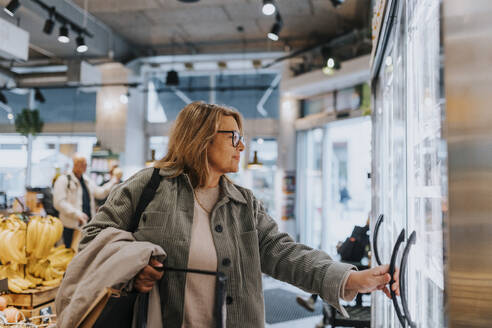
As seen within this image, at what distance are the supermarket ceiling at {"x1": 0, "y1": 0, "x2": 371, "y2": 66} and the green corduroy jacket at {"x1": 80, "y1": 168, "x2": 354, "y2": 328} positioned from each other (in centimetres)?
537

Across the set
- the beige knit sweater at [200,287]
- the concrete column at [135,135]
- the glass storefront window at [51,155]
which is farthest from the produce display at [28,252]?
the concrete column at [135,135]

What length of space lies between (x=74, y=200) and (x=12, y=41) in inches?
74.8

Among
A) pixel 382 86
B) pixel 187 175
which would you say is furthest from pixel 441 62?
pixel 382 86

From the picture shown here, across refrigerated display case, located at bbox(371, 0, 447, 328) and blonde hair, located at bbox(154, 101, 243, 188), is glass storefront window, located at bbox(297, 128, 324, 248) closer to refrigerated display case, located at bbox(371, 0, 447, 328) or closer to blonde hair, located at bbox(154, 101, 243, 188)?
refrigerated display case, located at bbox(371, 0, 447, 328)

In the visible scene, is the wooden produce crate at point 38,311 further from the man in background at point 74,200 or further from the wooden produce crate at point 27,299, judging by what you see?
the man in background at point 74,200

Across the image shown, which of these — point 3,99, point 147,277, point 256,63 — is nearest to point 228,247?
point 147,277

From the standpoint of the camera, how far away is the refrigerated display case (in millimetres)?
934

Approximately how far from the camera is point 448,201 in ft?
1.95

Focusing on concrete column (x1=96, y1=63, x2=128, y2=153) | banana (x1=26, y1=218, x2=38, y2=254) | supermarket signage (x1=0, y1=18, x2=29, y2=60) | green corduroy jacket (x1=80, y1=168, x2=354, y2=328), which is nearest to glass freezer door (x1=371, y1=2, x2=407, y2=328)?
green corduroy jacket (x1=80, y1=168, x2=354, y2=328)

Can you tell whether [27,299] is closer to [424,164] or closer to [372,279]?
[372,279]

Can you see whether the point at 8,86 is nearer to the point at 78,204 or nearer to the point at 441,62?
the point at 78,204

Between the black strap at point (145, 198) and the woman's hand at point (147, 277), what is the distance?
225 millimetres

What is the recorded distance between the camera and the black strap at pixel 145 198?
1.42 m

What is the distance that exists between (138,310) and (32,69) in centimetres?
933
